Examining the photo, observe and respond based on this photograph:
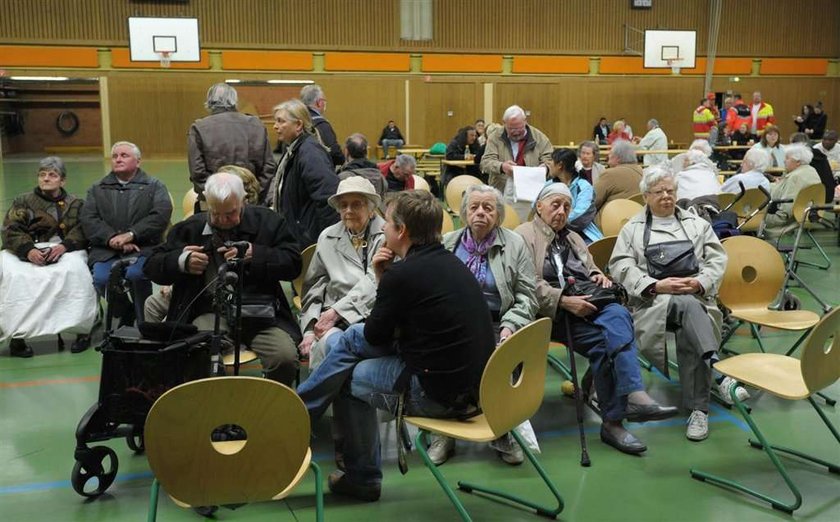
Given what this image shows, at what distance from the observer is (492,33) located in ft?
70.7

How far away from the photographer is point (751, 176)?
7445mm

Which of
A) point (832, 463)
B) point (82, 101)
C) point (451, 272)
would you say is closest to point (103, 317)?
point (451, 272)

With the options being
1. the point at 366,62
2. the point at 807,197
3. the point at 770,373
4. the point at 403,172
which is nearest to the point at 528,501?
the point at 770,373

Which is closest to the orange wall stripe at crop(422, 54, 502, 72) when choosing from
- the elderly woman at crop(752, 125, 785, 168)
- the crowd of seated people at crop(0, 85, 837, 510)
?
the elderly woman at crop(752, 125, 785, 168)

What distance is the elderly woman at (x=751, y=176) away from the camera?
739 cm

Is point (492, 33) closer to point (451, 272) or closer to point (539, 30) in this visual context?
point (539, 30)

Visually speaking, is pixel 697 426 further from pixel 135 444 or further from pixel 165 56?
pixel 165 56

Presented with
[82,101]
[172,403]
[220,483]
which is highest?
[82,101]

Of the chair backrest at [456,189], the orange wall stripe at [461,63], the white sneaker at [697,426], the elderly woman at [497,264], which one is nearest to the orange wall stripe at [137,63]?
the orange wall stripe at [461,63]

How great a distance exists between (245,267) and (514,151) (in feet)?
10.8

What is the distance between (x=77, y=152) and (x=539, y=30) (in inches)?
537

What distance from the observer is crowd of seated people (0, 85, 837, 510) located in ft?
9.48

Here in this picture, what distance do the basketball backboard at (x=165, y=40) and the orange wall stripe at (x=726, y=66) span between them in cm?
1419

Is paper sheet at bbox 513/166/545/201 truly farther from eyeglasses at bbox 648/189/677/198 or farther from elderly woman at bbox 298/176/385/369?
elderly woman at bbox 298/176/385/369
